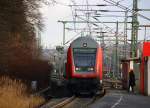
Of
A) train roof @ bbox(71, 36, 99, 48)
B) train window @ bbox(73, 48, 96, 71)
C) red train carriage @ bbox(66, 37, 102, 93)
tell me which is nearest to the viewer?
red train carriage @ bbox(66, 37, 102, 93)

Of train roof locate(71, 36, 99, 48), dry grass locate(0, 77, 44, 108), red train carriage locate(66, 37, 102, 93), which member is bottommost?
dry grass locate(0, 77, 44, 108)

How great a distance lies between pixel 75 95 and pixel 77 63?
258cm

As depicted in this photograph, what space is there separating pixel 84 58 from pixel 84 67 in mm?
613

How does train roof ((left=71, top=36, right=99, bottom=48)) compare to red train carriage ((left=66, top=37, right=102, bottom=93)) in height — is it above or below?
above

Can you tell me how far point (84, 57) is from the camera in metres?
31.9

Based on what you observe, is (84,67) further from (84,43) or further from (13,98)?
(13,98)

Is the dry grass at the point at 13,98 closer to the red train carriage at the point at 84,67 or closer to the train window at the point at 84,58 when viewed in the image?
the red train carriage at the point at 84,67

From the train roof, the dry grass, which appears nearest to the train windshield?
the train roof

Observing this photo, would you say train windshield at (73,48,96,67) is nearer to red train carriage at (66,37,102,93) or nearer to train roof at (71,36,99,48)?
red train carriage at (66,37,102,93)

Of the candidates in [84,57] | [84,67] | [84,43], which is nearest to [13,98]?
[84,67]

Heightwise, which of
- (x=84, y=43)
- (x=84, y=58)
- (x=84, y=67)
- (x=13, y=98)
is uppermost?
(x=84, y=43)

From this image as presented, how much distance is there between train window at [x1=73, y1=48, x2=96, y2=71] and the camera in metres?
31.7

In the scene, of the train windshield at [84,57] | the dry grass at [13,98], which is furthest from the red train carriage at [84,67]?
the dry grass at [13,98]

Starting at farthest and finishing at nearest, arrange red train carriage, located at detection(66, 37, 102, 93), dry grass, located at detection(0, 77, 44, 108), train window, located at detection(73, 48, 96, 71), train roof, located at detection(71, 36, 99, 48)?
train roof, located at detection(71, 36, 99, 48), train window, located at detection(73, 48, 96, 71), red train carriage, located at detection(66, 37, 102, 93), dry grass, located at detection(0, 77, 44, 108)
